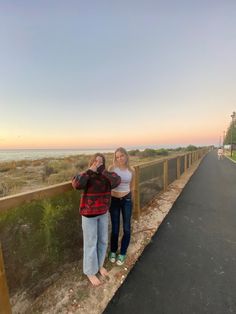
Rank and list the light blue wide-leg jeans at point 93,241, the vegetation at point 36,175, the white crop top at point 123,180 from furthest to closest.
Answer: the vegetation at point 36,175 → the white crop top at point 123,180 → the light blue wide-leg jeans at point 93,241

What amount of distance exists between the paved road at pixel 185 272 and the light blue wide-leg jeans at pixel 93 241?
1.52 feet

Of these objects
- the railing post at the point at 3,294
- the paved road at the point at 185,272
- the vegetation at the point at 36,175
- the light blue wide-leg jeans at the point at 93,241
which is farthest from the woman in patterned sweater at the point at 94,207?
the vegetation at the point at 36,175

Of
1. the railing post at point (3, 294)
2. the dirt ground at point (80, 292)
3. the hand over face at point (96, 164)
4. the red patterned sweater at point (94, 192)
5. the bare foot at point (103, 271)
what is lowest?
the dirt ground at point (80, 292)

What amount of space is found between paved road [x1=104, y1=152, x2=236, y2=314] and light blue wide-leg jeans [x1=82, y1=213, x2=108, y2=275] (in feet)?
1.52

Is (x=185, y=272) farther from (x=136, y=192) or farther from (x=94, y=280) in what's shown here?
(x=136, y=192)

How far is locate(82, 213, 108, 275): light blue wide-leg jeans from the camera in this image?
269 cm

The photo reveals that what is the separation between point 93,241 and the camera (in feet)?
8.95

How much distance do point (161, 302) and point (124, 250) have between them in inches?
40.7

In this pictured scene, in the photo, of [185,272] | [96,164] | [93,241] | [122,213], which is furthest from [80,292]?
[96,164]

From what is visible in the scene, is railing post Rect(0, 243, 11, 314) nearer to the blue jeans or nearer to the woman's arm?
the woman's arm

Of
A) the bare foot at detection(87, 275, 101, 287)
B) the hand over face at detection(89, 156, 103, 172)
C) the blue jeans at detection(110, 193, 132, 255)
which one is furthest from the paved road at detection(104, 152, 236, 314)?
the hand over face at detection(89, 156, 103, 172)

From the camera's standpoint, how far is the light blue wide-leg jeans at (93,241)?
2.69 metres

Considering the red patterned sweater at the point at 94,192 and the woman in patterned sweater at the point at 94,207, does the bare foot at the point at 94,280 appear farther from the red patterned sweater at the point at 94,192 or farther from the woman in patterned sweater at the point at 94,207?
the red patterned sweater at the point at 94,192

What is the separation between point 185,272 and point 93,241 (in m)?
1.37
